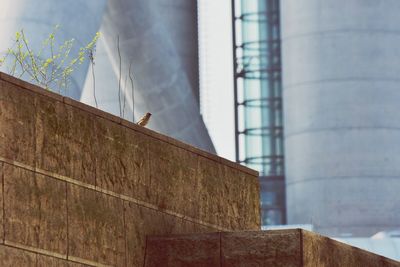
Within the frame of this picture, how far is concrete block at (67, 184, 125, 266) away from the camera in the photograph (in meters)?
9.68

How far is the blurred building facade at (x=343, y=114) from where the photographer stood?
46438mm

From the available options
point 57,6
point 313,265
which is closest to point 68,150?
point 313,265

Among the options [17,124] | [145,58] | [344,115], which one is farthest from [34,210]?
[344,115]

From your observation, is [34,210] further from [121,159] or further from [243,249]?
[243,249]

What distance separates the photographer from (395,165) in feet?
154

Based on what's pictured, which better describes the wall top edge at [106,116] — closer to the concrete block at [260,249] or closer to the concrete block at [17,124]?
the concrete block at [17,124]

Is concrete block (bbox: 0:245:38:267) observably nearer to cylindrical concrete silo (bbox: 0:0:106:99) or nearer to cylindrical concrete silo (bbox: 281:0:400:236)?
cylindrical concrete silo (bbox: 0:0:106:99)

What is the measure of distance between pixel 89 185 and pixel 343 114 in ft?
124

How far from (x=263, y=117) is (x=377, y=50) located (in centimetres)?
1024

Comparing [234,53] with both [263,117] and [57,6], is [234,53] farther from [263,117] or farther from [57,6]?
[57,6]

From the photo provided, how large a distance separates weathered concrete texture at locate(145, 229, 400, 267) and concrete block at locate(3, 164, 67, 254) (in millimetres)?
1044

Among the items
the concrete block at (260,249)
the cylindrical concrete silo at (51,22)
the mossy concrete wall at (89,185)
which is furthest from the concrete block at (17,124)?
the cylindrical concrete silo at (51,22)

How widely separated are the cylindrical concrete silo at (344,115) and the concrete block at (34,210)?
3681cm

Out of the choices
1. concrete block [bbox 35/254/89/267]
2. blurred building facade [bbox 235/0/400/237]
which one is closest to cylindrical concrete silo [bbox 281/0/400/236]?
blurred building facade [bbox 235/0/400/237]
